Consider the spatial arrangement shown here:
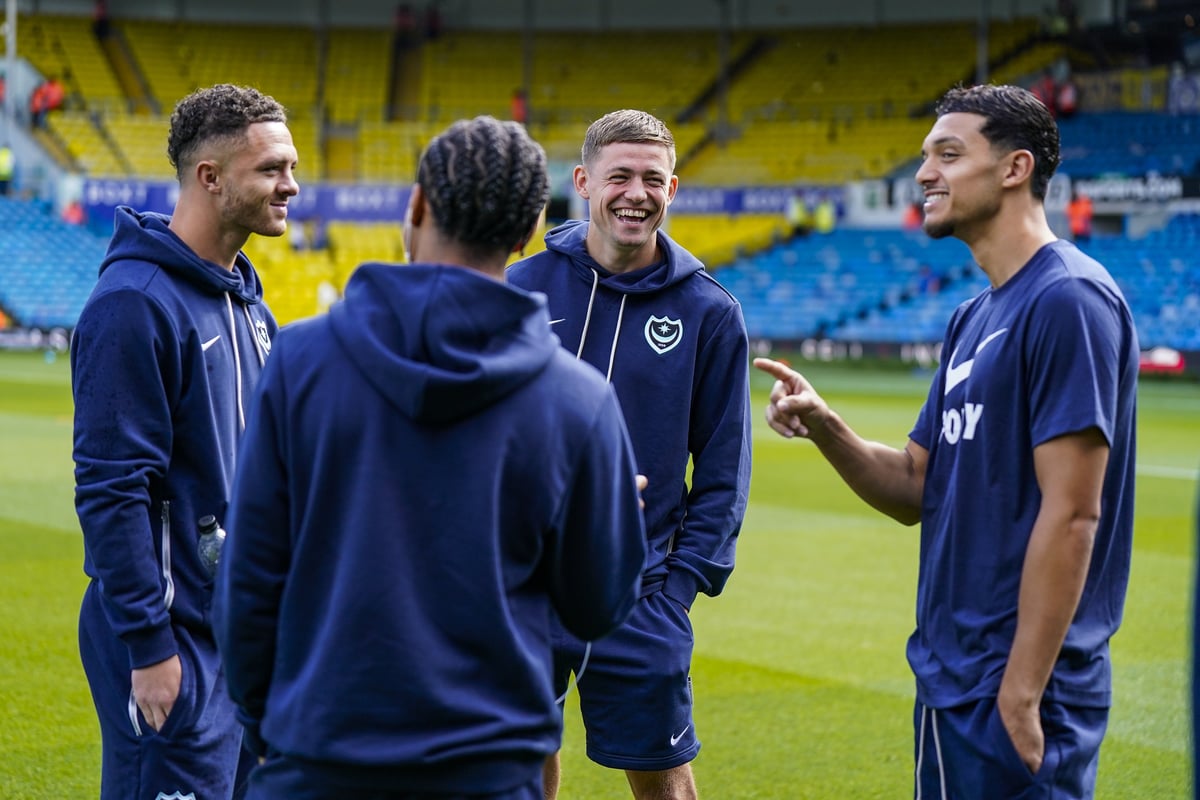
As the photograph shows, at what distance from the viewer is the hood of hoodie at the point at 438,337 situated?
2.59 m

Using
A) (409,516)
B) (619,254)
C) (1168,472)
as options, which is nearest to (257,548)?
(409,516)

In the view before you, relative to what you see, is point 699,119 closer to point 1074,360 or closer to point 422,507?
point 1074,360

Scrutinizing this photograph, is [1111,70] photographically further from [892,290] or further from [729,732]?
[729,732]

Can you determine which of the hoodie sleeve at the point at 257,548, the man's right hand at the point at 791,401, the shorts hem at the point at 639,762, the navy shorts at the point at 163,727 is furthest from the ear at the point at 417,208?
the shorts hem at the point at 639,762

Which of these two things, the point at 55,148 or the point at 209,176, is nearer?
Result: the point at 209,176

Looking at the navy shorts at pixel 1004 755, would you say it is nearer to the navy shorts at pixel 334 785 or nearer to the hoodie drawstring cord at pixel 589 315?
the navy shorts at pixel 334 785

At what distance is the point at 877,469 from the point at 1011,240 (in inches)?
28.6

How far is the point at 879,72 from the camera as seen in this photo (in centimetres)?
4388

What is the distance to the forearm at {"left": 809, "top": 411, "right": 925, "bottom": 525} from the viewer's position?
393 cm

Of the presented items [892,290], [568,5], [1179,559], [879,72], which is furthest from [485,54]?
[1179,559]

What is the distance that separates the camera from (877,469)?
13.0 ft

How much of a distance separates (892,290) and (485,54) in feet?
58.5

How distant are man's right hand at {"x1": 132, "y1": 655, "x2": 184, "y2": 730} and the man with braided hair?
40.0 inches

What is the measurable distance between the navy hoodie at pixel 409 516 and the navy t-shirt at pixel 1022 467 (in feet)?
3.88
